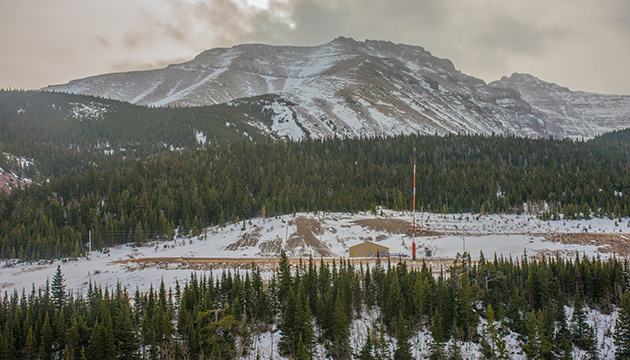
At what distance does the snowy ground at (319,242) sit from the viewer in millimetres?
81688

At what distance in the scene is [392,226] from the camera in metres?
112

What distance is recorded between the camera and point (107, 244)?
104688mm

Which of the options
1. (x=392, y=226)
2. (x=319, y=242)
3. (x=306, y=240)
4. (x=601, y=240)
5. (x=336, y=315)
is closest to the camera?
(x=336, y=315)

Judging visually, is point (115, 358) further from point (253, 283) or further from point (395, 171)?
point (395, 171)

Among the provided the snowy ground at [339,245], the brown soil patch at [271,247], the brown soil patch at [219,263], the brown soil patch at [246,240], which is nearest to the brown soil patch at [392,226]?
the snowy ground at [339,245]

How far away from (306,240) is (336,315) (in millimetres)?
39979

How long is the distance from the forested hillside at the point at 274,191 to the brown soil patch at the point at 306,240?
1121 cm

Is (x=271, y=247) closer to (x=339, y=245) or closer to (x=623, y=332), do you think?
(x=339, y=245)

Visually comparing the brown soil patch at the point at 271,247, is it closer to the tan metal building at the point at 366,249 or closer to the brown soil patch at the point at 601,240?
the tan metal building at the point at 366,249

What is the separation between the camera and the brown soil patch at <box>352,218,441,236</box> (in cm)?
10962

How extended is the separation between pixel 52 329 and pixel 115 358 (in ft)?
40.2

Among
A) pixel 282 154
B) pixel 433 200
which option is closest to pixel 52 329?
pixel 433 200

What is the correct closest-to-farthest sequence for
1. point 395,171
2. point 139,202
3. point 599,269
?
point 599,269 < point 139,202 < point 395,171

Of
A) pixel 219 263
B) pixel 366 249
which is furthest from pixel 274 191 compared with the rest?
pixel 219 263
